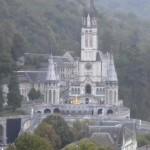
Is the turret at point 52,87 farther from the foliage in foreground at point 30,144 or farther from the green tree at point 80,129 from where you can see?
the foliage in foreground at point 30,144

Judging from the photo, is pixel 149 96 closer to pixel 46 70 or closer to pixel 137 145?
pixel 46 70

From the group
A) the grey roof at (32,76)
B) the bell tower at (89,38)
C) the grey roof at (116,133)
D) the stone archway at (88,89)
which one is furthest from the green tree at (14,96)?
the grey roof at (116,133)

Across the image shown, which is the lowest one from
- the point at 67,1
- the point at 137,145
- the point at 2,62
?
the point at 137,145

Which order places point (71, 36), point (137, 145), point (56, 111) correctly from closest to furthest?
point (137, 145) < point (56, 111) < point (71, 36)

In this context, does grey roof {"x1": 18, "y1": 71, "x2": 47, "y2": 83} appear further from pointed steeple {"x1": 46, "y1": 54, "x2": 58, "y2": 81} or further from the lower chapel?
pointed steeple {"x1": 46, "y1": 54, "x2": 58, "y2": 81}

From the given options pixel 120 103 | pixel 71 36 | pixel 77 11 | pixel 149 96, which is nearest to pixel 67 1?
pixel 77 11

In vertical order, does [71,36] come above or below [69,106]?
above
